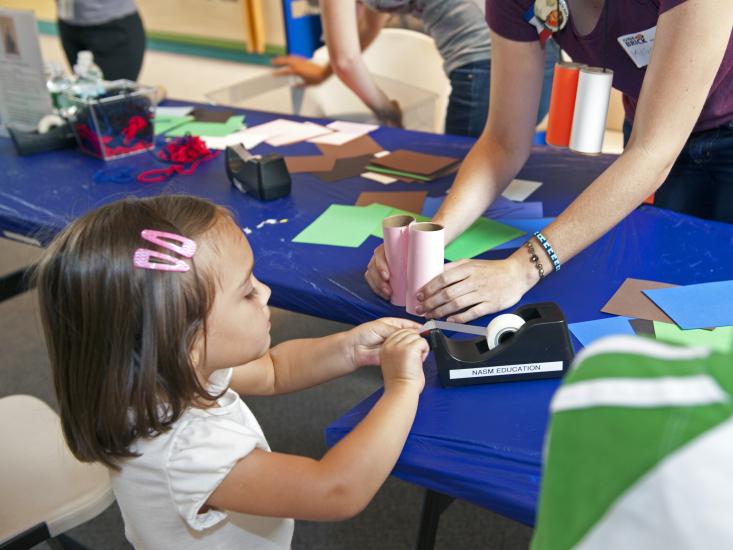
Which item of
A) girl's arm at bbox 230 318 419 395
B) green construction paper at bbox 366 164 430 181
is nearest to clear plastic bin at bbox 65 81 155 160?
green construction paper at bbox 366 164 430 181

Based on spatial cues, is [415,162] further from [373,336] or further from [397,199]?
[373,336]

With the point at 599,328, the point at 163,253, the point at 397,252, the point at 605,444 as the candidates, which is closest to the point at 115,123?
the point at 397,252

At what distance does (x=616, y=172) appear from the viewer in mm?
1132

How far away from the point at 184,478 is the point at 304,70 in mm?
2092

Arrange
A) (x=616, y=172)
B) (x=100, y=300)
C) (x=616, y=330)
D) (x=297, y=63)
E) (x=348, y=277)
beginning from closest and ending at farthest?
1. (x=100, y=300)
2. (x=616, y=330)
3. (x=616, y=172)
4. (x=348, y=277)
5. (x=297, y=63)

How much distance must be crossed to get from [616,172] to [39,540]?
3.54 ft

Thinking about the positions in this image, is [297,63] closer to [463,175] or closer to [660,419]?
[463,175]

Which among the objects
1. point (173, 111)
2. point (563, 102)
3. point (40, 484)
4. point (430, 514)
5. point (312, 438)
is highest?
point (563, 102)

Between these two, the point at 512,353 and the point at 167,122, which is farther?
the point at 167,122

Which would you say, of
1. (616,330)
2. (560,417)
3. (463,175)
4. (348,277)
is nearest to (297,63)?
(463,175)

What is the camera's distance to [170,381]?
83 cm

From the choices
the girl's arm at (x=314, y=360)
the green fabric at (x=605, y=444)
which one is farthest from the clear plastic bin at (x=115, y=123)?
the green fabric at (x=605, y=444)

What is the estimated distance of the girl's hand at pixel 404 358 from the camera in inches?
35.5

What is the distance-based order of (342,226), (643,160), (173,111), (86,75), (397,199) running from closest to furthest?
1. (643,160)
2. (342,226)
3. (397,199)
4. (86,75)
5. (173,111)
